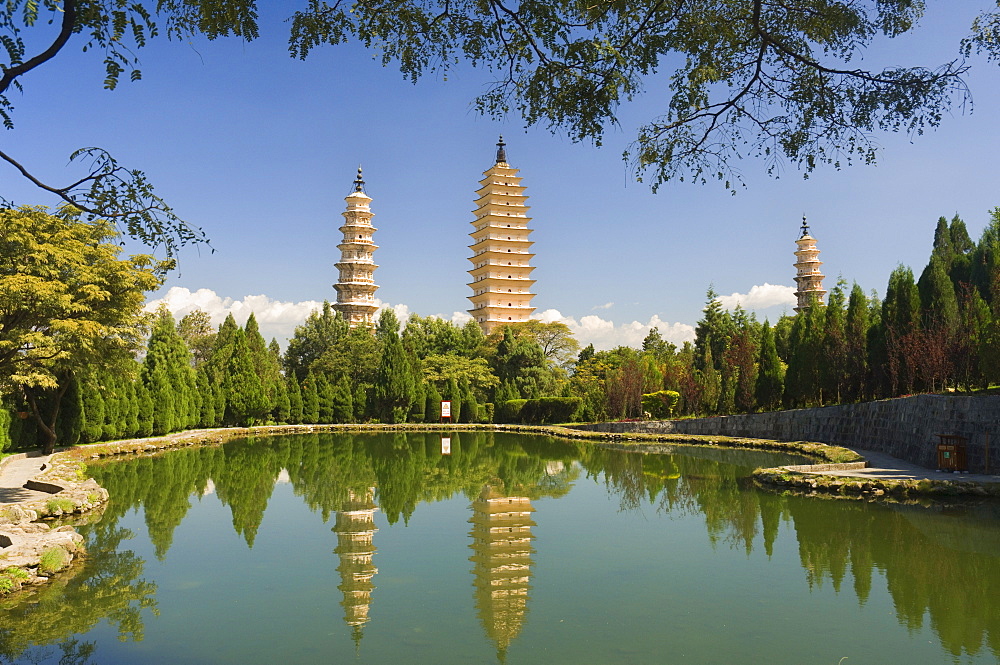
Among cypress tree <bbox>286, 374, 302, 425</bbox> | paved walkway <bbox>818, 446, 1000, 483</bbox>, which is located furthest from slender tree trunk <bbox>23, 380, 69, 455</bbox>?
paved walkway <bbox>818, 446, 1000, 483</bbox>

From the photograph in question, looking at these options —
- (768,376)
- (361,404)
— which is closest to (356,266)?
Answer: (361,404)

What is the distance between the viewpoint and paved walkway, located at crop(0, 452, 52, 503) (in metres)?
8.67

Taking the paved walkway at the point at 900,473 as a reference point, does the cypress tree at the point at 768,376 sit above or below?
above

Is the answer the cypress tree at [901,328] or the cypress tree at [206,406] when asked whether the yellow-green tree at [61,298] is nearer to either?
the cypress tree at [206,406]

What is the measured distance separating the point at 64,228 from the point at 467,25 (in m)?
11.0

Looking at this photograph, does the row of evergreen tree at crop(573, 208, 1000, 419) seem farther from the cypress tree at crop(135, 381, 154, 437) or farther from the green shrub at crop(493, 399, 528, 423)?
the cypress tree at crop(135, 381, 154, 437)

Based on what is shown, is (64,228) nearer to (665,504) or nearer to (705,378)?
(665,504)

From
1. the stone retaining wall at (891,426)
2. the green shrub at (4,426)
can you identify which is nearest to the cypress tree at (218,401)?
the green shrub at (4,426)

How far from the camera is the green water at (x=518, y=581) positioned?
4.19 m

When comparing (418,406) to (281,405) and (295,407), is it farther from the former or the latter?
(281,405)

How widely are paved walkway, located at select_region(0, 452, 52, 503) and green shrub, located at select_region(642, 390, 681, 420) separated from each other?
57.3 ft

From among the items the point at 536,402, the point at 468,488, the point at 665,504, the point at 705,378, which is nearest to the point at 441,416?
the point at 536,402

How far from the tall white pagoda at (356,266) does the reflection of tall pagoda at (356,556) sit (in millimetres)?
38722

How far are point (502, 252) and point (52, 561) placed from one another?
4239 cm
